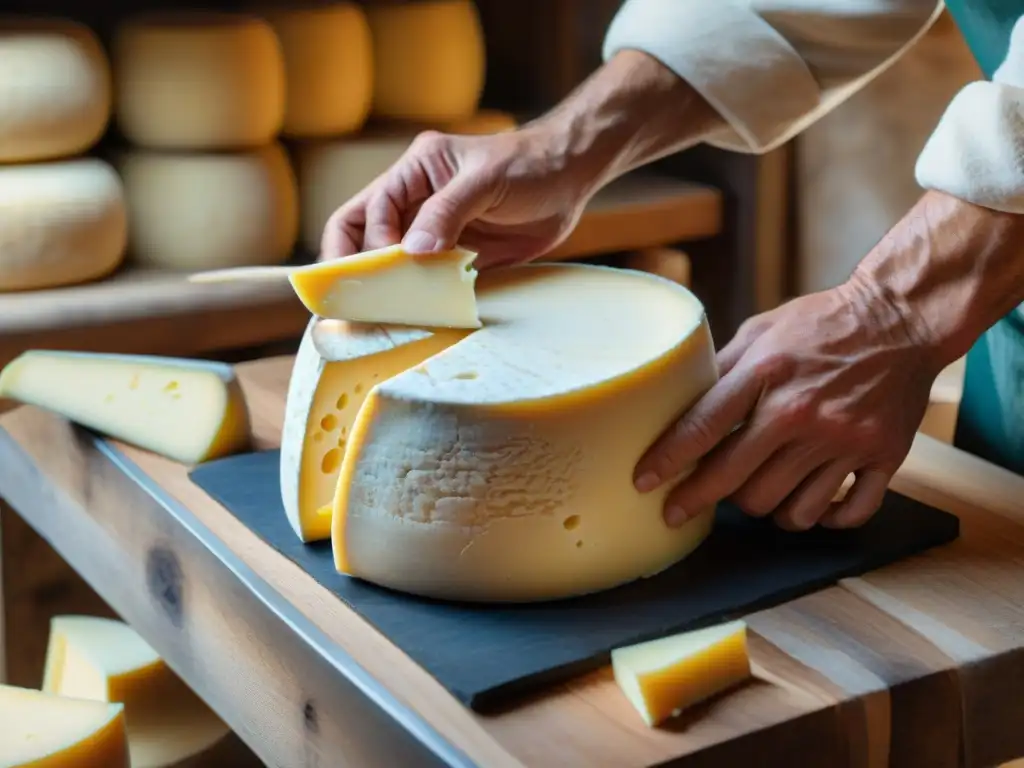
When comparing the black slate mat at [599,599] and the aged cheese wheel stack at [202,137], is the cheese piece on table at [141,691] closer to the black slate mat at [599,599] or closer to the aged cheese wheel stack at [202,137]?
the black slate mat at [599,599]

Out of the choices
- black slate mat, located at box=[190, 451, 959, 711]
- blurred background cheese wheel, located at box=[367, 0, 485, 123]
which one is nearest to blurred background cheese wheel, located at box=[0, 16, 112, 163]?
blurred background cheese wheel, located at box=[367, 0, 485, 123]

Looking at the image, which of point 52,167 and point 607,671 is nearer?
point 607,671

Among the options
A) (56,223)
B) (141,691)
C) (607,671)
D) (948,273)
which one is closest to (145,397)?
(141,691)

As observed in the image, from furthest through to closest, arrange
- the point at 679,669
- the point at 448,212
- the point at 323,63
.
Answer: the point at 323,63, the point at 448,212, the point at 679,669

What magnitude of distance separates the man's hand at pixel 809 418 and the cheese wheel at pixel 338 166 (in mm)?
785

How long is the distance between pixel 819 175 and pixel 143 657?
1004 millimetres

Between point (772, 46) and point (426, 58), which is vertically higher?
point (772, 46)

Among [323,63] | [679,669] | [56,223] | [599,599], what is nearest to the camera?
[679,669]

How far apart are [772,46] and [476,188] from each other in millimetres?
266

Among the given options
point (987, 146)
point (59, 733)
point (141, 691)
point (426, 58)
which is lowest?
point (141, 691)

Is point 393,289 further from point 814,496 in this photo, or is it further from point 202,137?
point 202,137

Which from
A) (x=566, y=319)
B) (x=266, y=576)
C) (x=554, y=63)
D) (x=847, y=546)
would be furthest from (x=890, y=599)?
(x=554, y=63)

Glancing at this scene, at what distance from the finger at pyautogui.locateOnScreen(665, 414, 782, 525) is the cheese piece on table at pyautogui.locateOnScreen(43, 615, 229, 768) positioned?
1.46 feet

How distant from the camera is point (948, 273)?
0.91 metres
